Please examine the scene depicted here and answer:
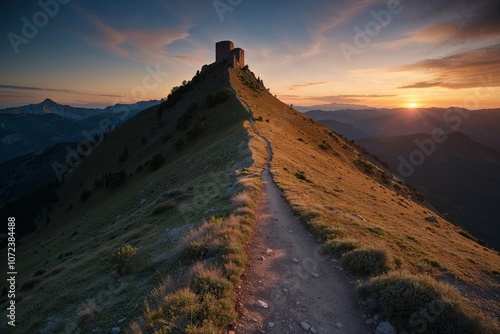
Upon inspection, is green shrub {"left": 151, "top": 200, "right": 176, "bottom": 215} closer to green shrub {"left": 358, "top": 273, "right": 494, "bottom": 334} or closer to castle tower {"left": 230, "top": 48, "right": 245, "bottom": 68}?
green shrub {"left": 358, "top": 273, "right": 494, "bottom": 334}

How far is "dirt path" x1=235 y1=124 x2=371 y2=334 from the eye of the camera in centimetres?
761

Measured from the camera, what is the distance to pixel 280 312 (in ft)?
26.1

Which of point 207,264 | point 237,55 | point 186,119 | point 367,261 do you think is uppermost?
point 237,55

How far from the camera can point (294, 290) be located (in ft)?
29.7

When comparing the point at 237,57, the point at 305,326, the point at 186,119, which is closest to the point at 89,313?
the point at 305,326

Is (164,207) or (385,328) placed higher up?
(385,328)

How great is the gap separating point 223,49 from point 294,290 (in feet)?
361

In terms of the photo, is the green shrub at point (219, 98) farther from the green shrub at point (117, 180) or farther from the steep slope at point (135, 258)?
the steep slope at point (135, 258)

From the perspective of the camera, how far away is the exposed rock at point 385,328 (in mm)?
7405

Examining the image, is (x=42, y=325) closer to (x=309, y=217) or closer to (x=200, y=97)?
(x=309, y=217)

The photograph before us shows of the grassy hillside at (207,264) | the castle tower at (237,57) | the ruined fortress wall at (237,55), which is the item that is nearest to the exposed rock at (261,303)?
the grassy hillside at (207,264)

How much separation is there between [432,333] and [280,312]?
13.5ft

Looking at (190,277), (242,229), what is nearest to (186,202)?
(242,229)

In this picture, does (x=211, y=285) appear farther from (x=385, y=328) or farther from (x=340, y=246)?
(x=340, y=246)
